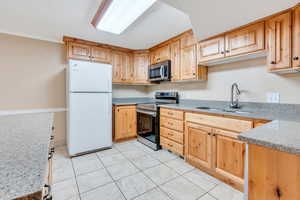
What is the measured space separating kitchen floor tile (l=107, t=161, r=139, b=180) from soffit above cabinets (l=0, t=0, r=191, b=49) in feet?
7.36

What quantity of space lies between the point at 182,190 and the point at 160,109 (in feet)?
4.57

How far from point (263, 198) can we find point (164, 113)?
1851 mm

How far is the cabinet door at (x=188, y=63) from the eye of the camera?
2387 mm

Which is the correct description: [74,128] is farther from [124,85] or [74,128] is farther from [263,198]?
[263,198]

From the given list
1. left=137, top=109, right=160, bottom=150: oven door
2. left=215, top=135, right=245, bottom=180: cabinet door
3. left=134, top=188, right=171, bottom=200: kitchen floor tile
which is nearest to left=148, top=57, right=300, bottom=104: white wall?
left=215, top=135, right=245, bottom=180: cabinet door

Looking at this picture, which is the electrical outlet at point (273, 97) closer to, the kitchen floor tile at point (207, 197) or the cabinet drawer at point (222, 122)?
the cabinet drawer at point (222, 122)

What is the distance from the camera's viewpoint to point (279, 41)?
1471 mm

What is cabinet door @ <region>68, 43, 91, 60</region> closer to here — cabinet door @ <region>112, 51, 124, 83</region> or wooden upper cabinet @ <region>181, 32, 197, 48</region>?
cabinet door @ <region>112, 51, 124, 83</region>

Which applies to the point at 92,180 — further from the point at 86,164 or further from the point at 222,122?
the point at 222,122

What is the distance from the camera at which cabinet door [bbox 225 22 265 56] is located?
161cm

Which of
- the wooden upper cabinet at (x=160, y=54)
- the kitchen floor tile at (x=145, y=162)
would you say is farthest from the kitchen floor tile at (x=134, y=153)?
the wooden upper cabinet at (x=160, y=54)

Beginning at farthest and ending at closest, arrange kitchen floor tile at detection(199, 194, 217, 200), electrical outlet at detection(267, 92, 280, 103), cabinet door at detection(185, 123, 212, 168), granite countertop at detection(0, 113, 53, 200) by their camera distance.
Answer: cabinet door at detection(185, 123, 212, 168) < electrical outlet at detection(267, 92, 280, 103) < kitchen floor tile at detection(199, 194, 217, 200) < granite countertop at detection(0, 113, 53, 200)

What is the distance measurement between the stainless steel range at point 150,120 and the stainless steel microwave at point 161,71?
0.41 metres

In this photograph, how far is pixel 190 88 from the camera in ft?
9.23
